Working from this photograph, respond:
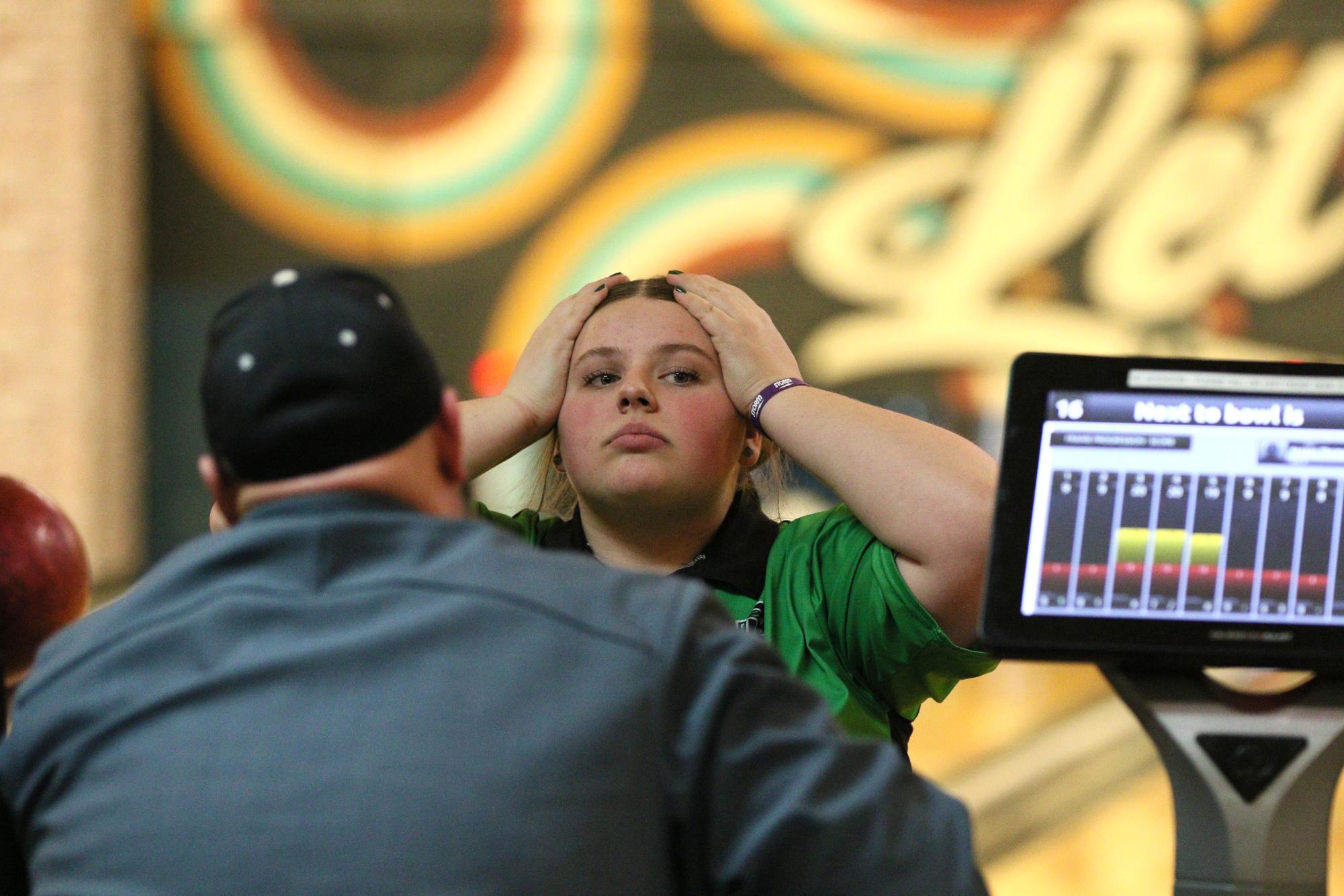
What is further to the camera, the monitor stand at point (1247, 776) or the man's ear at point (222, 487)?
the monitor stand at point (1247, 776)

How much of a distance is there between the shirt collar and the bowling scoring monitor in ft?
1.43

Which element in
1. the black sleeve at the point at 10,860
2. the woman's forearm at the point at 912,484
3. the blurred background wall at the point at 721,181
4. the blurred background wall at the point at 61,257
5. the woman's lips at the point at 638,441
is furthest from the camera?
the blurred background wall at the point at 721,181

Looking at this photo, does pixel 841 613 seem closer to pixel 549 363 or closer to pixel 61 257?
pixel 549 363

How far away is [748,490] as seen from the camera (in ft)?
5.75

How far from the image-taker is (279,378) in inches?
36.2

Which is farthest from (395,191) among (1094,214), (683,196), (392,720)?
(392,720)

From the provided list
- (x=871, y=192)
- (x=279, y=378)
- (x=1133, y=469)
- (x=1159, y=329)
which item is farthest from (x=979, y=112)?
(x=279, y=378)

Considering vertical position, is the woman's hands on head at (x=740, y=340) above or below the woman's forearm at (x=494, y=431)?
above

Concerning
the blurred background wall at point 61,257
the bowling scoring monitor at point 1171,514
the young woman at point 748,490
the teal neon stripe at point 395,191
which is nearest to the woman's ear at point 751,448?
the young woman at point 748,490

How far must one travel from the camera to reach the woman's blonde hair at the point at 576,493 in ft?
5.71

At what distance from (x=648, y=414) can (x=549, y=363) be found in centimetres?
16

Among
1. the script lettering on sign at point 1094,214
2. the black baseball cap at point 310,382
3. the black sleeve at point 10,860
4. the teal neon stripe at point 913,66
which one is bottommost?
the black sleeve at point 10,860

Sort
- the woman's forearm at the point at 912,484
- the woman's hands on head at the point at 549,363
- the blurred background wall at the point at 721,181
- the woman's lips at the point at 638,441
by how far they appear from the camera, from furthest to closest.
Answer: the blurred background wall at the point at 721,181 → the woman's hands on head at the point at 549,363 → the woman's lips at the point at 638,441 → the woman's forearm at the point at 912,484

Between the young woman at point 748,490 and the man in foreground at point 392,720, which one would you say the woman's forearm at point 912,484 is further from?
the man in foreground at point 392,720
